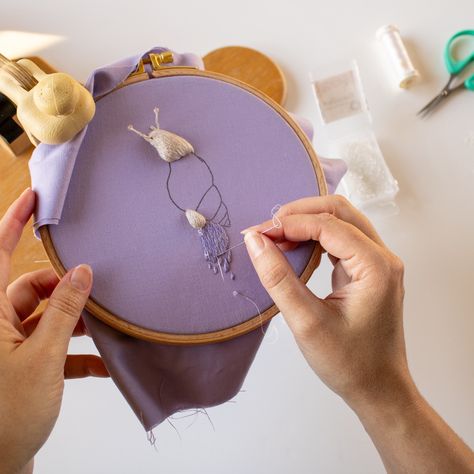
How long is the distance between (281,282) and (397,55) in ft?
2.66

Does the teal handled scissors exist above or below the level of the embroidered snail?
below

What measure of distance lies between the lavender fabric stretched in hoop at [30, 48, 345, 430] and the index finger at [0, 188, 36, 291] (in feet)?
0.05

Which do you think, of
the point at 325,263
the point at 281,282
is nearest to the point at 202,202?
the point at 281,282

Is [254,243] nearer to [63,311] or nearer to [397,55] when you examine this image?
[63,311]

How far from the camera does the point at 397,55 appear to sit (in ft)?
3.98

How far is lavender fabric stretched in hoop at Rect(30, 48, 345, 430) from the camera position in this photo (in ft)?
2.42

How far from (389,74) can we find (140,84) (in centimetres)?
72

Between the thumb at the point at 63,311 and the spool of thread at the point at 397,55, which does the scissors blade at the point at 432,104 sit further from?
the thumb at the point at 63,311

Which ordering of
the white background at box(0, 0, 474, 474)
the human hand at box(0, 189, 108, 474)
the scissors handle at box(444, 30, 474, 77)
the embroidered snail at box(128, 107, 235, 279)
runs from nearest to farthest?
the human hand at box(0, 189, 108, 474)
the embroidered snail at box(128, 107, 235, 279)
the white background at box(0, 0, 474, 474)
the scissors handle at box(444, 30, 474, 77)

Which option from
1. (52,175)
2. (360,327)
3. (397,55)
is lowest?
(360,327)

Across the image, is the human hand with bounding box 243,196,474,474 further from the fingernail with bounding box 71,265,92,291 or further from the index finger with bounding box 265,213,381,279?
the fingernail with bounding box 71,265,92,291

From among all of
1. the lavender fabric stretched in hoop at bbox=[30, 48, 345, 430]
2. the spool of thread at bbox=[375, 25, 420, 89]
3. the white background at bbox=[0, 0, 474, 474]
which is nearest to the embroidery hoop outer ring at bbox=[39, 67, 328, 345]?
the lavender fabric stretched in hoop at bbox=[30, 48, 345, 430]

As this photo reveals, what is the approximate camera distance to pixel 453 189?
118cm

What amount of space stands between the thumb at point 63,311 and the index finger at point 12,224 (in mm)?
115
